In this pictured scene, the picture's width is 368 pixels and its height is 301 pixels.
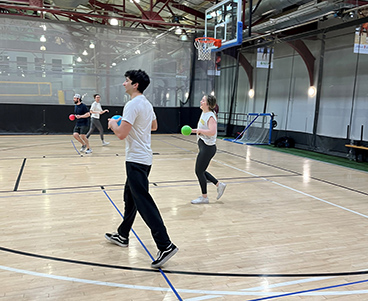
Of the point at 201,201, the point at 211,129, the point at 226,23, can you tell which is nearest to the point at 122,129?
the point at 211,129

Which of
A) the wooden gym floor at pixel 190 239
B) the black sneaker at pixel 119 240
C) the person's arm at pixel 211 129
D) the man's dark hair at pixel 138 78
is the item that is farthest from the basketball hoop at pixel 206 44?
the black sneaker at pixel 119 240

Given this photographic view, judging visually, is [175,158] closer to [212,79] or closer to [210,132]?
[210,132]

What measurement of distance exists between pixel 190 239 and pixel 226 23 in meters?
8.31

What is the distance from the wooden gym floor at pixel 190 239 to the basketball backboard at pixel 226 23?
15.1 ft

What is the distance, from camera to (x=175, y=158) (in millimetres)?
9586

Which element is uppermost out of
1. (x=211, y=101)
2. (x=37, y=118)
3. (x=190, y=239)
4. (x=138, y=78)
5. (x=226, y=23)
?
(x=226, y=23)

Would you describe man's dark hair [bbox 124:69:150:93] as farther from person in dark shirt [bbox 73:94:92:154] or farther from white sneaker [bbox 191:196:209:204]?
person in dark shirt [bbox 73:94:92:154]

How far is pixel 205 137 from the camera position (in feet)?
16.0

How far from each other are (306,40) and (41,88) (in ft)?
38.7

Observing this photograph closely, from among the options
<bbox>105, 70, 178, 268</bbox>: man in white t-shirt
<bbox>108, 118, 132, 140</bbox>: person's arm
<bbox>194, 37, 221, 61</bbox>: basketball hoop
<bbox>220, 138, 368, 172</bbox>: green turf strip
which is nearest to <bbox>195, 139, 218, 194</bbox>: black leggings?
<bbox>105, 70, 178, 268</bbox>: man in white t-shirt

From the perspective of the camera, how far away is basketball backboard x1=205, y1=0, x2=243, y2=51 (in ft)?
31.3

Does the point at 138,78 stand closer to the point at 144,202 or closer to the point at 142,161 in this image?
the point at 142,161

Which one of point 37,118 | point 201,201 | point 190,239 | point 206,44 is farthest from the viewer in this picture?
point 37,118

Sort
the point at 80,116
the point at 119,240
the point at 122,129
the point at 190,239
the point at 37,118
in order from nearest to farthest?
the point at 122,129, the point at 119,240, the point at 190,239, the point at 80,116, the point at 37,118
